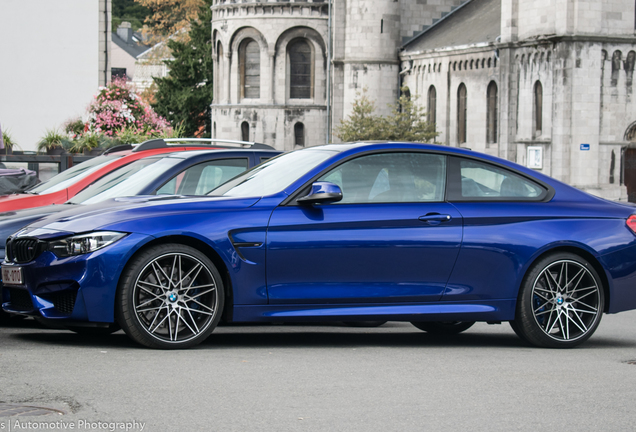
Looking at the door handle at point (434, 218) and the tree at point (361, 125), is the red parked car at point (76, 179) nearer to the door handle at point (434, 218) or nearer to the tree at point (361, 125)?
the door handle at point (434, 218)

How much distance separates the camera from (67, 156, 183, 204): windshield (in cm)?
884

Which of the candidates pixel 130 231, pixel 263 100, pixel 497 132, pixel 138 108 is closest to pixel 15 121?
pixel 138 108

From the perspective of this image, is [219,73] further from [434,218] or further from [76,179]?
[434,218]

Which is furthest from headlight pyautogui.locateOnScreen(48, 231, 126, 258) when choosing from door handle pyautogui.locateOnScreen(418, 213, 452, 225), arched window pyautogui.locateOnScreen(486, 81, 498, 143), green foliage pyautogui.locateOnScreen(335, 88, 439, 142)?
green foliage pyautogui.locateOnScreen(335, 88, 439, 142)

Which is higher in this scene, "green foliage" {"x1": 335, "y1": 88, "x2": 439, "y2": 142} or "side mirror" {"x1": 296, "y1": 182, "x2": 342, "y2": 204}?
"green foliage" {"x1": 335, "y1": 88, "x2": 439, "y2": 142}

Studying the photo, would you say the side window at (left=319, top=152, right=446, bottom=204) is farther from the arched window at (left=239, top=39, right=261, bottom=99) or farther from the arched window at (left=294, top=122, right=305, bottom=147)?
the arched window at (left=239, top=39, right=261, bottom=99)

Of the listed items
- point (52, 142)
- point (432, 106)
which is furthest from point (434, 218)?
point (432, 106)

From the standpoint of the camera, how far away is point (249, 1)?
55.4 metres

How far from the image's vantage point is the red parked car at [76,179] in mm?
9656

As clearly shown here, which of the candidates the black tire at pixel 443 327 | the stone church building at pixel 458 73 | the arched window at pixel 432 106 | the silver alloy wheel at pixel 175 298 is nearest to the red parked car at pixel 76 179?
the black tire at pixel 443 327

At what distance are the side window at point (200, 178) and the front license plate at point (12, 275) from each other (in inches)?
81.6

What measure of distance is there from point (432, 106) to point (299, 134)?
982 centimetres

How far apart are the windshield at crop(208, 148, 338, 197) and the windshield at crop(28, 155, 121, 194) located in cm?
303

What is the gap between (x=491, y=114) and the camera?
142 feet
